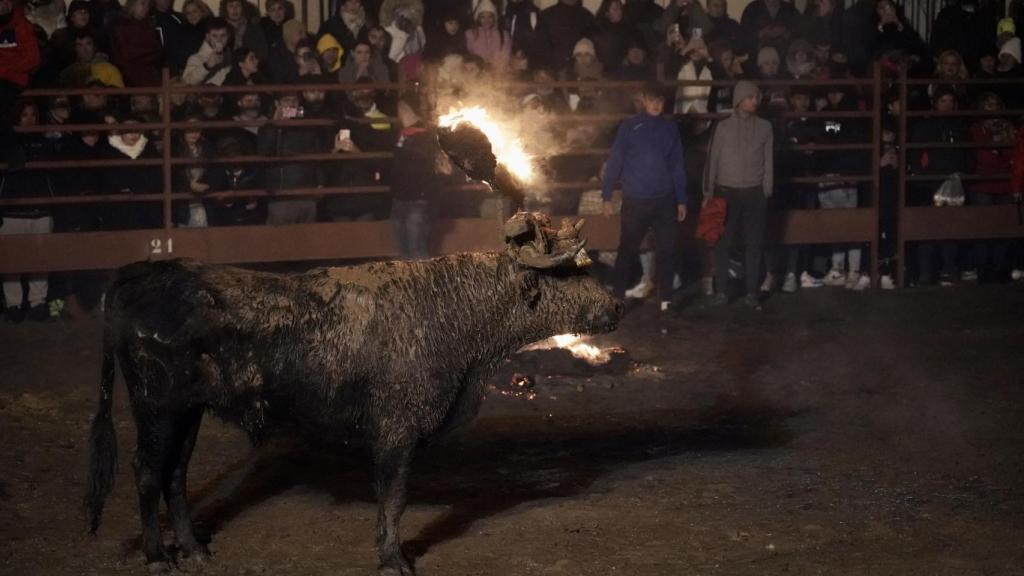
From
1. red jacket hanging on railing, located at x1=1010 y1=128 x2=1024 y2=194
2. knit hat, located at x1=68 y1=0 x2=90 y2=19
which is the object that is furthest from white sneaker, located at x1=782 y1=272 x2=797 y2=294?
knit hat, located at x1=68 y1=0 x2=90 y2=19

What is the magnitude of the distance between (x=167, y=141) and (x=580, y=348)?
5166mm

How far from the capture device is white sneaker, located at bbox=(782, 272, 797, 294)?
15.7 m

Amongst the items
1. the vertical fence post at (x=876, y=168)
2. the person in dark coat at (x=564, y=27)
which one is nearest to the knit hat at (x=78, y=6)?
the person in dark coat at (x=564, y=27)

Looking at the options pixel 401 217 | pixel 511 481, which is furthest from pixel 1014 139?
pixel 511 481

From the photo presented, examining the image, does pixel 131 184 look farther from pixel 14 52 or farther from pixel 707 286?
pixel 707 286

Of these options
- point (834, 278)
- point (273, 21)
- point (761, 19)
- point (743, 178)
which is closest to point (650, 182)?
point (743, 178)

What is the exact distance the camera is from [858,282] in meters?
16.0

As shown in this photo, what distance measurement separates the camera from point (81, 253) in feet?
47.1

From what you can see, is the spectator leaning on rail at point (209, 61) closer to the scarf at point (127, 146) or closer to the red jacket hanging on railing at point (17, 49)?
the scarf at point (127, 146)

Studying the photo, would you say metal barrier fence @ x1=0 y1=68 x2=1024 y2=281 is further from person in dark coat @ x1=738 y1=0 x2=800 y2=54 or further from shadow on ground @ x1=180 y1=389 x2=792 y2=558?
shadow on ground @ x1=180 y1=389 x2=792 y2=558

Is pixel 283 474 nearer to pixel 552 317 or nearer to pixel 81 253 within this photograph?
pixel 552 317

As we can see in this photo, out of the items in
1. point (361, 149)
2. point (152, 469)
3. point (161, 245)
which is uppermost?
point (361, 149)

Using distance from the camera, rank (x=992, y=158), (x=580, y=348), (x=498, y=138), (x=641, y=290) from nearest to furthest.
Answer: (x=498, y=138)
(x=580, y=348)
(x=641, y=290)
(x=992, y=158)

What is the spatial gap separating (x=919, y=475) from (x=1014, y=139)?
9022mm
